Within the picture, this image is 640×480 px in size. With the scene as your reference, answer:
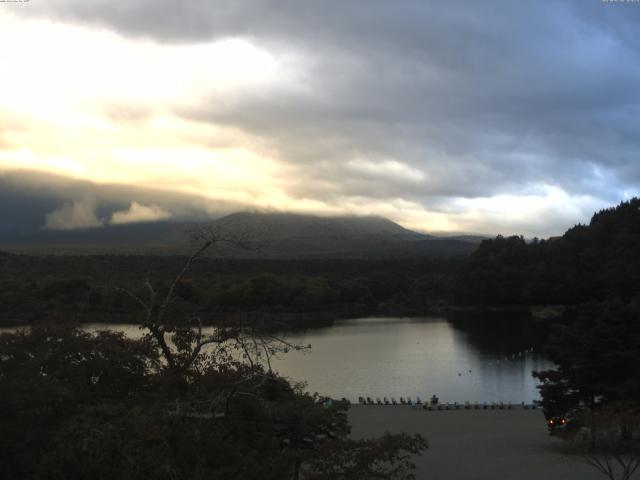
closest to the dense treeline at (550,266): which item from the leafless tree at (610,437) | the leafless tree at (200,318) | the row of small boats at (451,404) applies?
the row of small boats at (451,404)

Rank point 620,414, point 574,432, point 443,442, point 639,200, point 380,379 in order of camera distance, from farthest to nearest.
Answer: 1. point 639,200
2. point 380,379
3. point 443,442
4. point 574,432
5. point 620,414

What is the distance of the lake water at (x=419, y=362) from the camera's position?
33.0m

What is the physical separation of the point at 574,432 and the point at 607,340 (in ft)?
10.2

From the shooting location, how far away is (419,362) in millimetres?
41469

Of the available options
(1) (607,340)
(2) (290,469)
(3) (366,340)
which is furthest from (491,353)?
(2) (290,469)

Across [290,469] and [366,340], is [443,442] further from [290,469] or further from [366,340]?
[366,340]

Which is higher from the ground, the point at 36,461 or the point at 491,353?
the point at 36,461

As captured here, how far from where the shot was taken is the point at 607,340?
1920 centimetres

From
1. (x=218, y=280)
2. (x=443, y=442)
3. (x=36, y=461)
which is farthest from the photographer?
(x=218, y=280)

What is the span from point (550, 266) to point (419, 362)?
125ft

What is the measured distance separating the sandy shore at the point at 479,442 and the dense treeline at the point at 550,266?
43586 millimetres

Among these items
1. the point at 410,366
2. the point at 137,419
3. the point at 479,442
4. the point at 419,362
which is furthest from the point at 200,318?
the point at 419,362

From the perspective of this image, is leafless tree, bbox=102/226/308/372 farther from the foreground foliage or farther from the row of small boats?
the row of small boats

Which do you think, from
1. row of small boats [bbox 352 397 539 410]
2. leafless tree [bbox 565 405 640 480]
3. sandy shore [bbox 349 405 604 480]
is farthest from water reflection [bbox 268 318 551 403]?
leafless tree [bbox 565 405 640 480]
